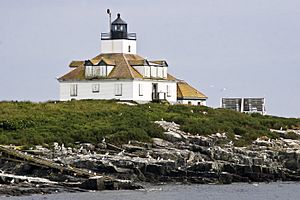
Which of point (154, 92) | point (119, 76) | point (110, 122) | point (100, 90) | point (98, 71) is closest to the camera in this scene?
point (110, 122)

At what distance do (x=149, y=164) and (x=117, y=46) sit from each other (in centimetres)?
2539

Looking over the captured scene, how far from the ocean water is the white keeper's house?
19904 mm

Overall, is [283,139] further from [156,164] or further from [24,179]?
[24,179]

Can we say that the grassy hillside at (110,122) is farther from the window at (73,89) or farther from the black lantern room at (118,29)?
the black lantern room at (118,29)

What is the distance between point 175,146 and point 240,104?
1019 inches

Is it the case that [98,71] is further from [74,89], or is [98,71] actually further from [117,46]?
[117,46]

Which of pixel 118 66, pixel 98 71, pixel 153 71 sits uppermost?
pixel 118 66

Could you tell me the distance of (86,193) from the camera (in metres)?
50.0

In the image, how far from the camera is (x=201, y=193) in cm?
5269

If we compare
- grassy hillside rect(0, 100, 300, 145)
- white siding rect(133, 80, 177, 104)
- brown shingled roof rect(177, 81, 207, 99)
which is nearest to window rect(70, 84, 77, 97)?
white siding rect(133, 80, 177, 104)

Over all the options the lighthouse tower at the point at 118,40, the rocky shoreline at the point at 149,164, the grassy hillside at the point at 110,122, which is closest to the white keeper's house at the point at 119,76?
the lighthouse tower at the point at 118,40

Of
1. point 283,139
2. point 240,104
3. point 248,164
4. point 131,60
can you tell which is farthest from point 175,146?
point 240,104

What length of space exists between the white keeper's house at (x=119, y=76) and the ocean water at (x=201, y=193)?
1990 centimetres

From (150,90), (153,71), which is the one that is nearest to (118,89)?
(150,90)
